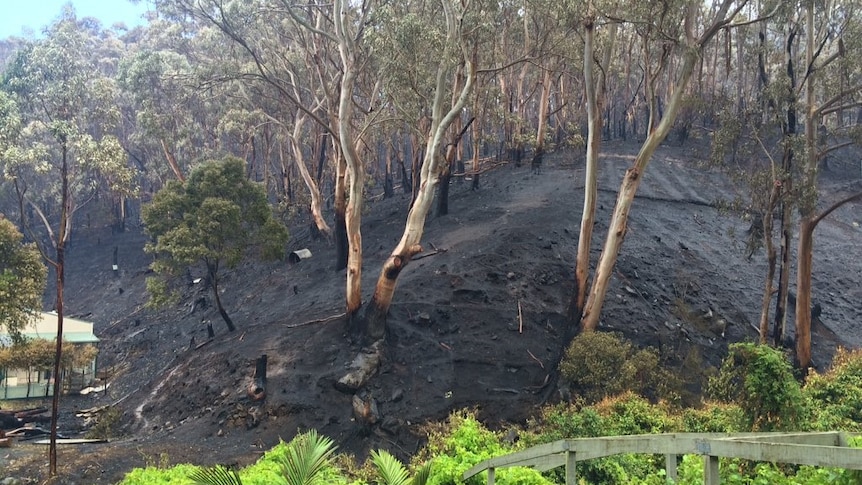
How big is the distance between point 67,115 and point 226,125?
1280 centimetres

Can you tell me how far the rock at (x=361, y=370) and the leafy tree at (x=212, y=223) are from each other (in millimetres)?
7121

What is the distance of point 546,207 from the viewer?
88.9 ft

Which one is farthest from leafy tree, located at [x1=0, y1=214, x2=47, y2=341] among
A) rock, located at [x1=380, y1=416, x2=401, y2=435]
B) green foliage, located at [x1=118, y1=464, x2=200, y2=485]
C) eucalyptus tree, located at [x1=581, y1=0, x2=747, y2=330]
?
eucalyptus tree, located at [x1=581, y1=0, x2=747, y2=330]

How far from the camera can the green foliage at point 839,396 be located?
438 inches

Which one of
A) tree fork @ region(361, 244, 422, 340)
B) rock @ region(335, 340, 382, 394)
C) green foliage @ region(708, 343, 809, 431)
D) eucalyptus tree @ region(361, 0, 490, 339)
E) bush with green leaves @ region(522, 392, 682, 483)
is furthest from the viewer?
tree fork @ region(361, 244, 422, 340)

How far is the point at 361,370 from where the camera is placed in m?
18.4

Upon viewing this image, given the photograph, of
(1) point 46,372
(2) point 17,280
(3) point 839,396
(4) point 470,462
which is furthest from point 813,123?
(1) point 46,372

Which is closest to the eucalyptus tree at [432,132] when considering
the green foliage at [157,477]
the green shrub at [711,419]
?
the green shrub at [711,419]

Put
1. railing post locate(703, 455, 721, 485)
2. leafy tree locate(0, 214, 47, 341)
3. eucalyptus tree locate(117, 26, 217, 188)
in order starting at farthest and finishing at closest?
eucalyptus tree locate(117, 26, 217, 188)
leafy tree locate(0, 214, 47, 341)
railing post locate(703, 455, 721, 485)

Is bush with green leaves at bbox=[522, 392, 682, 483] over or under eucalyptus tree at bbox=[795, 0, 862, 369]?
under

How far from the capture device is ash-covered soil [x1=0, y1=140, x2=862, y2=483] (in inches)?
681

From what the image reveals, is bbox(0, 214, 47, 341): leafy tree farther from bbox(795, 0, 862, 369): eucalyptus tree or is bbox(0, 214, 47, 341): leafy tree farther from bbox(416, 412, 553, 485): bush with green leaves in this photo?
bbox(795, 0, 862, 369): eucalyptus tree

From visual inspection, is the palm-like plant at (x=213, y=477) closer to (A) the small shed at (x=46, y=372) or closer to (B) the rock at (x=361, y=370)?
(B) the rock at (x=361, y=370)

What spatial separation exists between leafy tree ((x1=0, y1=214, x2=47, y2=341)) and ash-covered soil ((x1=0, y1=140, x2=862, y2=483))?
3380mm
